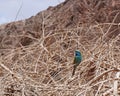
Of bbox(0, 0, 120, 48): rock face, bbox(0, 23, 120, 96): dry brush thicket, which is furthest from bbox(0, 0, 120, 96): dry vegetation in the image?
bbox(0, 0, 120, 48): rock face

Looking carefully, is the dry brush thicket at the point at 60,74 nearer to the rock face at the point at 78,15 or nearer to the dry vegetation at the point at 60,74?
the dry vegetation at the point at 60,74

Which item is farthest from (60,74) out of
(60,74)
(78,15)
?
(78,15)

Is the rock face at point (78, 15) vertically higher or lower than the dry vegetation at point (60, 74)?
higher

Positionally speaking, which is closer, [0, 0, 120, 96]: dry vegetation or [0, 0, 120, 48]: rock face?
[0, 0, 120, 96]: dry vegetation

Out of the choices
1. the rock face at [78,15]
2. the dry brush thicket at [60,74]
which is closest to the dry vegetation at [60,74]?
the dry brush thicket at [60,74]

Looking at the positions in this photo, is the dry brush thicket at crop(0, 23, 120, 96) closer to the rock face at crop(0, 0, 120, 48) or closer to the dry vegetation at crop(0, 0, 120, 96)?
the dry vegetation at crop(0, 0, 120, 96)

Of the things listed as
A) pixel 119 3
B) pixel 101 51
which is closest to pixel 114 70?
pixel 101 51

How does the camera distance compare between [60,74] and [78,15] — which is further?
[78,15]

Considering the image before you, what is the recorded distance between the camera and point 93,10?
10.1 meters

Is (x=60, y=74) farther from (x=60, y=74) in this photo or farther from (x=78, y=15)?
(x=78, y=15)

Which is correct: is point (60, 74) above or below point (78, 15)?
below

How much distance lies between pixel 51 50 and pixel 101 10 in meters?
5.98

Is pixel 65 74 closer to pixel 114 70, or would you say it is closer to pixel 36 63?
pixel 36 63

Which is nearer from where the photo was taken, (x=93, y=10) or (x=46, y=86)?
(x=46, y=86)
